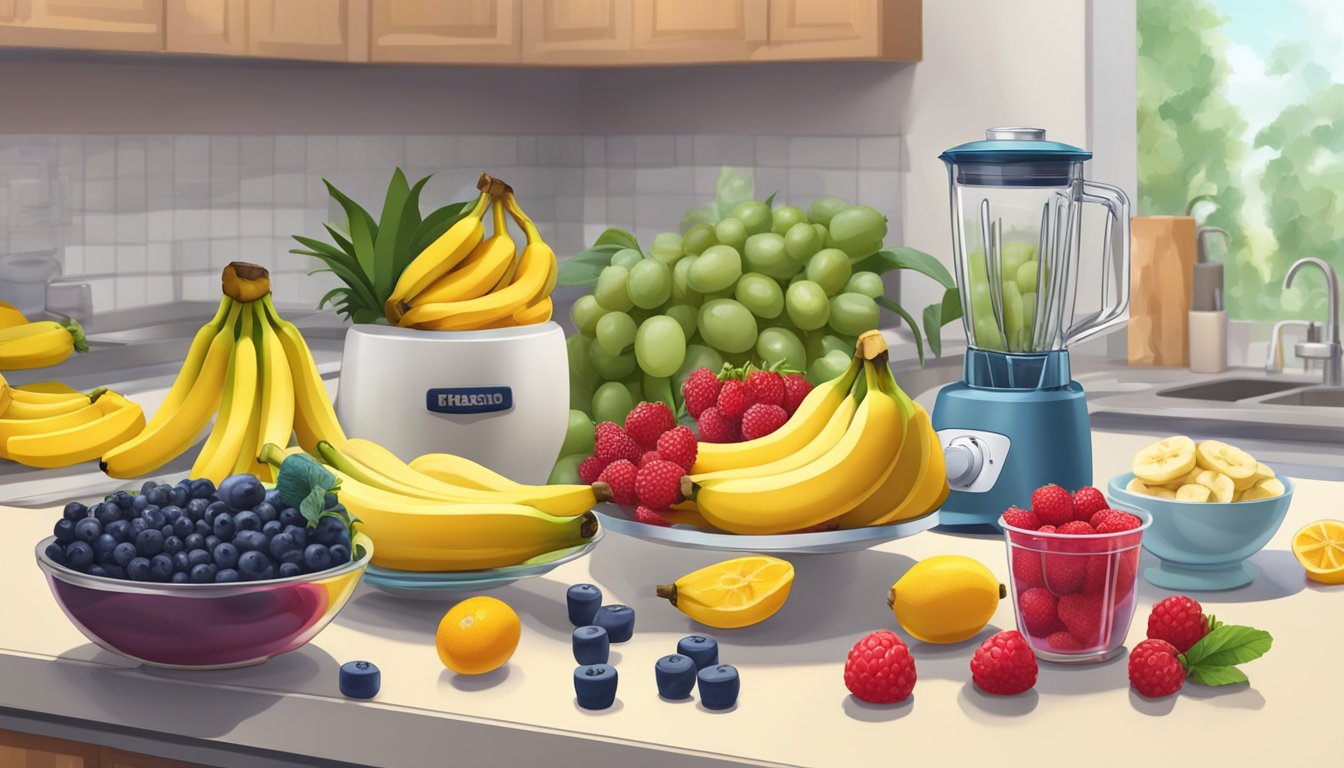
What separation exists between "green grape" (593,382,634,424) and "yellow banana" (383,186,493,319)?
25 cm

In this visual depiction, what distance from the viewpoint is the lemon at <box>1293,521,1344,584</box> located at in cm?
123

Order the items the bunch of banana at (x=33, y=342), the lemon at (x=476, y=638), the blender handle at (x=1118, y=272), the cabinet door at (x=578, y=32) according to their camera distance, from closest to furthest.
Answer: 1. the lemon at (x=476, y=638)
2. the blender handle at (x=1118, y=272)
3. the bunch of banana at (x=33, y=342)
4. the cabinet door at (x=578, y=32)

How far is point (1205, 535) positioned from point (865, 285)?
0.58 m

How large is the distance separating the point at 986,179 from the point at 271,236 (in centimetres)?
198

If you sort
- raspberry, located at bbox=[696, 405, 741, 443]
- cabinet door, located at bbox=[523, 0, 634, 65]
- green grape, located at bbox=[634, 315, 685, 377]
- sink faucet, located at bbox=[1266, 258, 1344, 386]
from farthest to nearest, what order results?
1. cabinet door, located at bbox=[523, 0, 634, 65]
2. sink faucet, located at bbox=[1266, 258, 1344, 386]
3. green grape, located at bbox=[634, 315, 685, 377]
4. raspberry, located at bbox=[696, 405, 741, 443]

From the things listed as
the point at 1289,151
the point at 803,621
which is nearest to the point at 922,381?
the point at 1289,151

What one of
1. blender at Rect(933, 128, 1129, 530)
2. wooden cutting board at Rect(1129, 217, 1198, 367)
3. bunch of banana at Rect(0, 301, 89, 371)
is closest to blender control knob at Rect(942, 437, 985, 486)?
blender at Rect(933, 128, 1129, 530)

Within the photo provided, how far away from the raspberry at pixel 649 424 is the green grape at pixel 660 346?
363 millimetres

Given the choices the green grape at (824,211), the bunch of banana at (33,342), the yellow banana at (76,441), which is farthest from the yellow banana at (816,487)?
the bunch of banana at (33,342)

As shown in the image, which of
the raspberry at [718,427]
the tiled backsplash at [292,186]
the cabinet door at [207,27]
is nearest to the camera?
the raspberry at [718,427]

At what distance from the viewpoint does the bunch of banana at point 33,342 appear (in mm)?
1881

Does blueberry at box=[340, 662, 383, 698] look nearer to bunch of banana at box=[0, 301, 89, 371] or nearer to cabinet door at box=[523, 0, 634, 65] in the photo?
bunch of banana at box=[0, 301, 89, 371]

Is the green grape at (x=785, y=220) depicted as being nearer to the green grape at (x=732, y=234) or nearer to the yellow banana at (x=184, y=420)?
the green grape at (x=732, y=234)

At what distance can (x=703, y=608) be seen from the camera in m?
1.07
